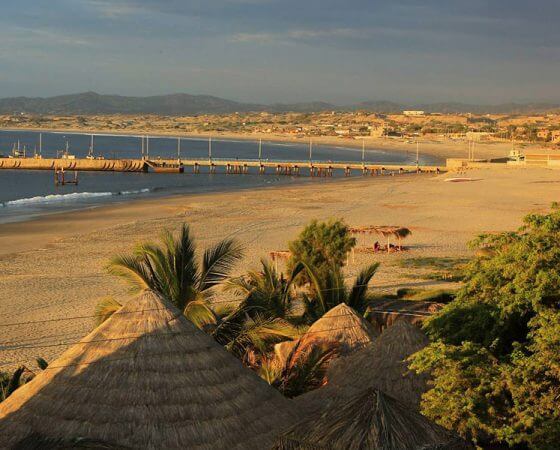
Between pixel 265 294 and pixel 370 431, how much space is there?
290 inches

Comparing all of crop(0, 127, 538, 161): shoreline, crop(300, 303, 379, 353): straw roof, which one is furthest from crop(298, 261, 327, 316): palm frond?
crop(0, 127, 538, 161): shoreline

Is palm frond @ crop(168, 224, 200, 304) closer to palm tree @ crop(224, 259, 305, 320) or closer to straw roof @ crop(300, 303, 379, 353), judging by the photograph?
palm tree @ crop(224, 259, 305, 320)

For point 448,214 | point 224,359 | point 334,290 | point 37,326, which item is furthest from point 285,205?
point 224,359

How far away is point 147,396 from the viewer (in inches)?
299

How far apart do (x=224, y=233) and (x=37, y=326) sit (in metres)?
16.9

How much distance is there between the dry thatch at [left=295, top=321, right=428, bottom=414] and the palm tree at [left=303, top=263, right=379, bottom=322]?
4.12m

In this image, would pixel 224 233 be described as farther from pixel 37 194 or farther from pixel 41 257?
pixel 37 194

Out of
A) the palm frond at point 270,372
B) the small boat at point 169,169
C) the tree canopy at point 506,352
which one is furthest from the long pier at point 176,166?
the tree canopy at point 506,352

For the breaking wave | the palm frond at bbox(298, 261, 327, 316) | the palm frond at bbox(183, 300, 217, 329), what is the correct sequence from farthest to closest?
the breaking wave
the palm frond at bbox(298, 261, 327, 316)
the palm frond at bbox(183, 300, 217, 329)

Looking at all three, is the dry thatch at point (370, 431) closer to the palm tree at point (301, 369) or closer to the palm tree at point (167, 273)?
the palm tree at point (301, 369)

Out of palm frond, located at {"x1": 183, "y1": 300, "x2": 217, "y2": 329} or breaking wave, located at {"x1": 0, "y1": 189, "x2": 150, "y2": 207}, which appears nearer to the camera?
palm frond, located at {"x1": 183, "y1": 300, "x2": 217, "y2": 329}

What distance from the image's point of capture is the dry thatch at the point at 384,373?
958 centimetres

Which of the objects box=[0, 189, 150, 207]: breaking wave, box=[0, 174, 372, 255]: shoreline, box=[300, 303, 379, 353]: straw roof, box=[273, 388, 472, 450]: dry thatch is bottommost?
box=[0, 189, 150, 207]: breaking wave

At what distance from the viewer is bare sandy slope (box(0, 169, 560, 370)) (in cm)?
2061
